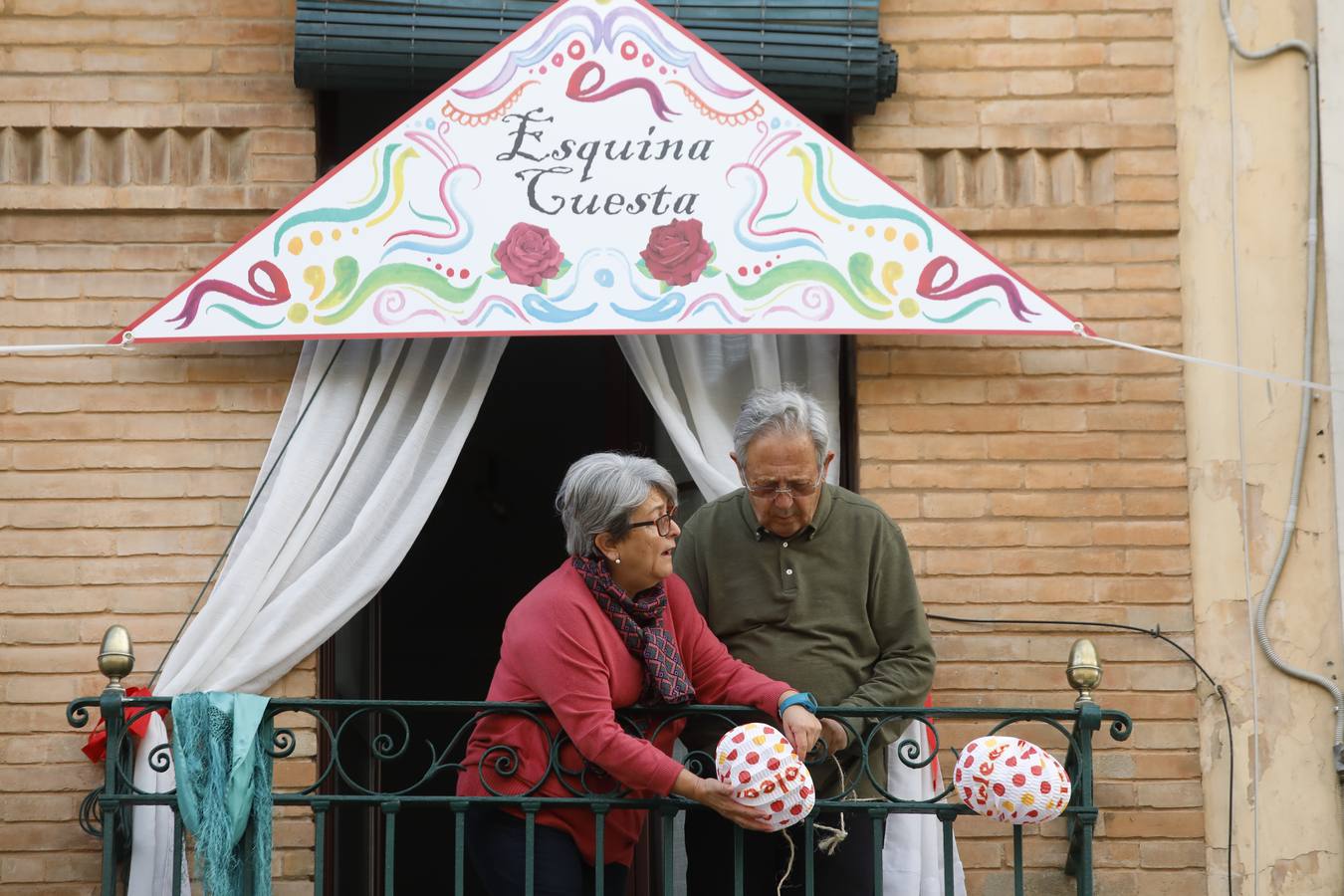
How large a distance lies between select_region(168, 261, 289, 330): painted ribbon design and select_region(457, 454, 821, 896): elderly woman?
4.53 ft

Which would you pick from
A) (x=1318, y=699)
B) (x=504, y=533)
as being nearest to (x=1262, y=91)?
(x=1318, y=699)

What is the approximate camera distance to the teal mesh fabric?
4.66 m

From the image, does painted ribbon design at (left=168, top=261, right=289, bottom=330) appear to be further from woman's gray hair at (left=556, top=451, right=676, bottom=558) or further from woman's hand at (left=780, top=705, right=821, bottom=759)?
woman's hand at (left=780, top=705, right=821, bottom=759)

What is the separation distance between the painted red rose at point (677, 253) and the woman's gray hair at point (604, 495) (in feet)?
3.43

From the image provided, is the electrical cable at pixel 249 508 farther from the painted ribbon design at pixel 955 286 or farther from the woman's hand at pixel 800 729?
the woman's hand at pixel 800 729

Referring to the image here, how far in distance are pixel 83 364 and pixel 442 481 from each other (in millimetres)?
1213

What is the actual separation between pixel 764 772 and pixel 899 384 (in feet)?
6.24

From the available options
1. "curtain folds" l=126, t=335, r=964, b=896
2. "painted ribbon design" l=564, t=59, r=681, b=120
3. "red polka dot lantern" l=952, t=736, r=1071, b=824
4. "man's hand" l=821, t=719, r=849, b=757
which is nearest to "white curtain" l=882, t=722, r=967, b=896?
"curtain folds" l=126, t=335, r=964, b=896

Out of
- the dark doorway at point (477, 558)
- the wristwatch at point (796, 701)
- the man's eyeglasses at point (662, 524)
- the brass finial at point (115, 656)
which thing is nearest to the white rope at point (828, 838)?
the wristwatch at point (796, 701)

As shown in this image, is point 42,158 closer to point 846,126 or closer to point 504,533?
point 846,126

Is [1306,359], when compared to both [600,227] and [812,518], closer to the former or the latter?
[812,518]

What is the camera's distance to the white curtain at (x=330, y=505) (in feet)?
18.2

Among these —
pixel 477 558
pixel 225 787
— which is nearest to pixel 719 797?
pixel 225 787

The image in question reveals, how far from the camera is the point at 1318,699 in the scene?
5707mm
